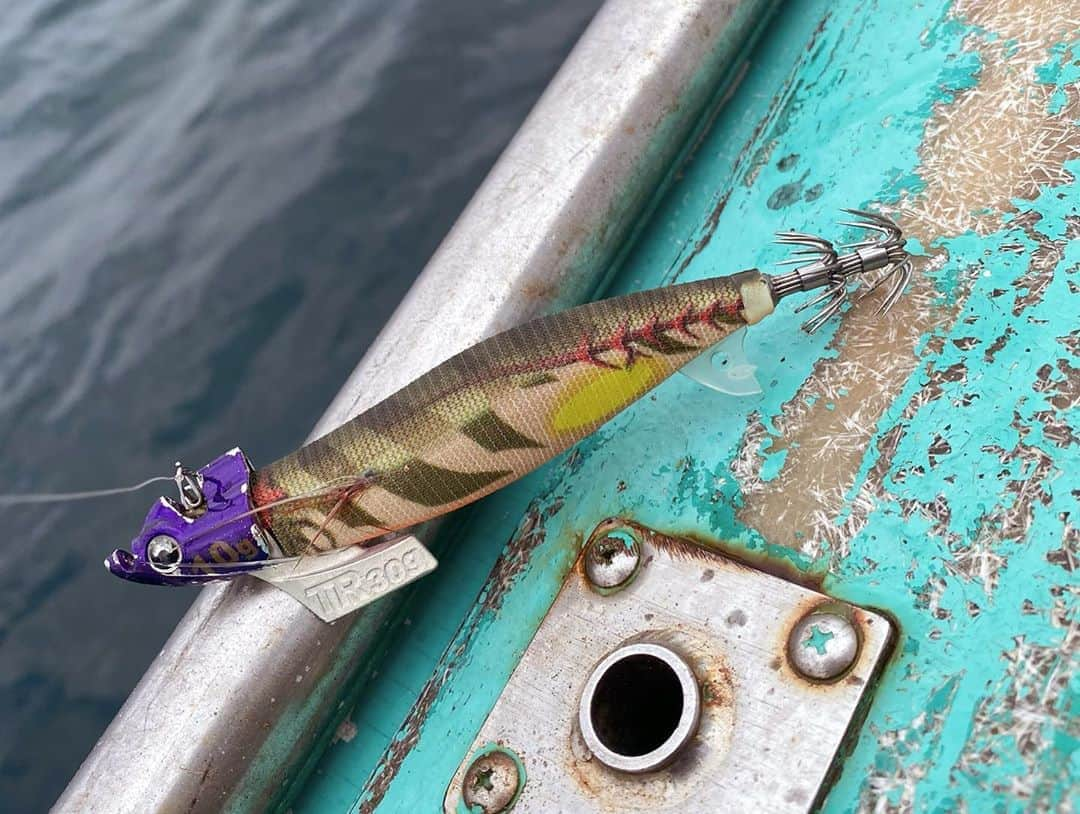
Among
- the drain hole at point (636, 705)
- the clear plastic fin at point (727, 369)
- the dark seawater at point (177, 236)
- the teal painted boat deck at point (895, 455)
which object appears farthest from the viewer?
the dark seawater at point (177, 236)

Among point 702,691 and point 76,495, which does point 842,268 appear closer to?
point 702,691

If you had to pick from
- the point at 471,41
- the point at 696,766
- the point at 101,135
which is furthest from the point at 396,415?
the point at 101,135

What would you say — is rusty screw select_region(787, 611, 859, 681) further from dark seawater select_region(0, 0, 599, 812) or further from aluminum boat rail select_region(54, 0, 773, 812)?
dark seawater select_region(0, 0, 599, 812)

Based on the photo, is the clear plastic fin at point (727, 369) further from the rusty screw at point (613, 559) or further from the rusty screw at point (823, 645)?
the rusty screw at point (823, 645)

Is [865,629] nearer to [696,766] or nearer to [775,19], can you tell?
[696,766]

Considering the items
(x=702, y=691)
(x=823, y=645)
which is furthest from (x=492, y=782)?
(x=823, y=645)

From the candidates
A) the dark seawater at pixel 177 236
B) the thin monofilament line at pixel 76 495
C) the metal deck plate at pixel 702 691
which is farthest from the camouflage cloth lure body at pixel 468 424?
the dark seawater at pixel 177 236

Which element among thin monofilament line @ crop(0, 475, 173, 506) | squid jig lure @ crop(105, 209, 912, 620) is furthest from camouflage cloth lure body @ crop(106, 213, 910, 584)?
thin monofilament line @ crop(0, 475, 173, 506)
